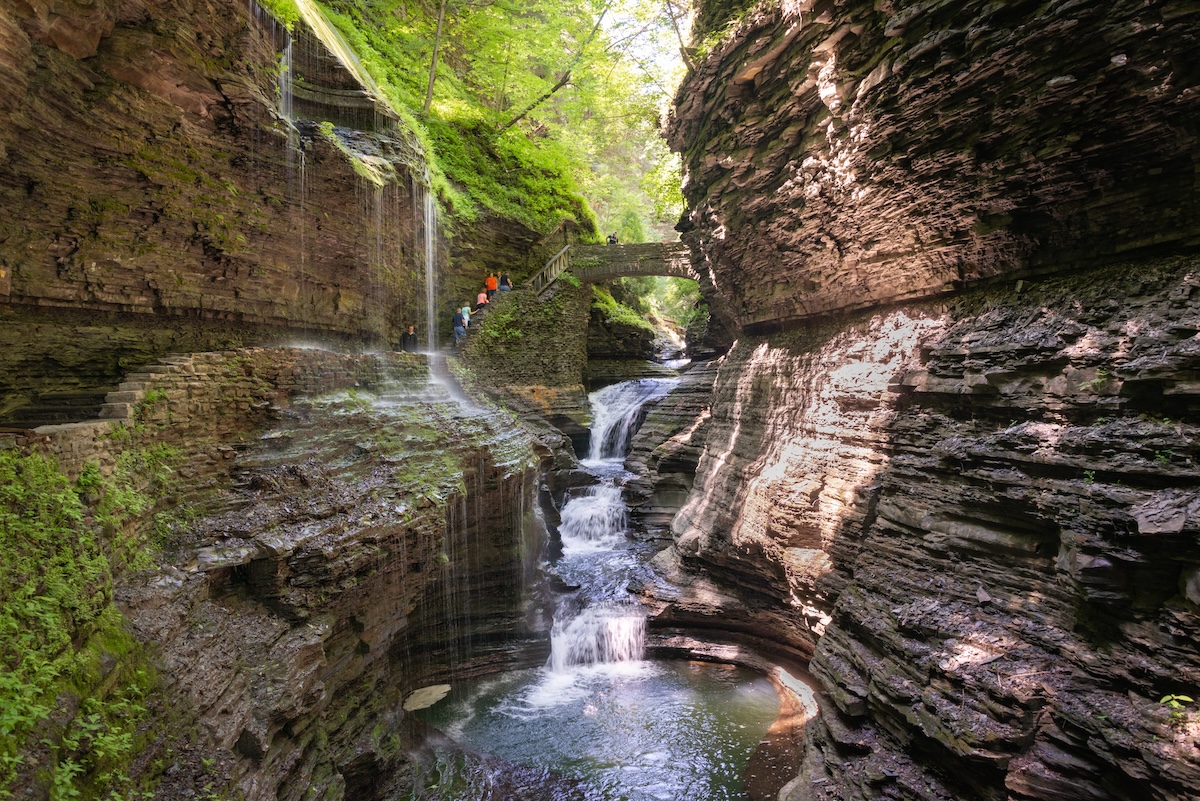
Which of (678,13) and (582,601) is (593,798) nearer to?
(582,601)

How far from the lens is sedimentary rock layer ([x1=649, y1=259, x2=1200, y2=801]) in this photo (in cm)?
486

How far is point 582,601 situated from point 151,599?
26.1 ft

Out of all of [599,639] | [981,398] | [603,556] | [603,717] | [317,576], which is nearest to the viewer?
[317,576]

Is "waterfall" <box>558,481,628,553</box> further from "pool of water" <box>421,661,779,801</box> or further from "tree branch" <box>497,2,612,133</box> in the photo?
"tree branch" <box>497,2,612,133</box>

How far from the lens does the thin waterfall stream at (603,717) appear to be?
7562mm

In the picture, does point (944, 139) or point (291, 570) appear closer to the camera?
point (291, 570)

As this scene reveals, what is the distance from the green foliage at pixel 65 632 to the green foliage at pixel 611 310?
2005cm

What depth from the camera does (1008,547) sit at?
247 inches

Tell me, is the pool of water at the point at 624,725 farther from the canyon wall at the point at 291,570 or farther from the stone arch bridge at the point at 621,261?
the stone arch bridge at the point at 621,261

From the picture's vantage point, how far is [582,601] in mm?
11727

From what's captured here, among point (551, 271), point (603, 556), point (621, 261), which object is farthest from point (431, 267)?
point (603, 556)

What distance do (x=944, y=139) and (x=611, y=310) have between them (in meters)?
17.8

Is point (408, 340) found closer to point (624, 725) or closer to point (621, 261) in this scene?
point (621, 261)

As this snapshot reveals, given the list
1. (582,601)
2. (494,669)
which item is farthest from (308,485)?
(582,601)
